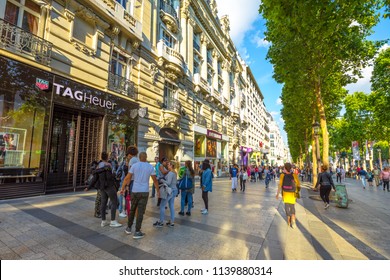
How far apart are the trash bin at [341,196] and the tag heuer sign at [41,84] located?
1238 centimetres

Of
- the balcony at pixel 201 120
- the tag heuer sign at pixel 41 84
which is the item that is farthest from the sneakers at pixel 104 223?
the balcony at pixel 201 120

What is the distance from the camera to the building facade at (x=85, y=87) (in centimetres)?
727

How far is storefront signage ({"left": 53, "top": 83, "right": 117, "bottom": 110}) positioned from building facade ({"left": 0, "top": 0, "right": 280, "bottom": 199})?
4 cm

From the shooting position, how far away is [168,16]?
1559 centimetres

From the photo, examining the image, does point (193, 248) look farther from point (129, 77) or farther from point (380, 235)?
point (129, 77)

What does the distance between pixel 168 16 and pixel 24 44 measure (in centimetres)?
1131

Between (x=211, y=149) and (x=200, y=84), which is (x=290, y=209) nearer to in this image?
(x=200, y=84)

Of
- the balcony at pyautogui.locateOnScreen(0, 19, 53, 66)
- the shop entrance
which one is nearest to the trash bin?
the shop entrance

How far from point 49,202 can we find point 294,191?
7.82 m

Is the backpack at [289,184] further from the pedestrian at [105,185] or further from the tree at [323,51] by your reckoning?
Result: the tree at [323,51]

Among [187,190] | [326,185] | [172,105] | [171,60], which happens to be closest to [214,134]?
[172,105]

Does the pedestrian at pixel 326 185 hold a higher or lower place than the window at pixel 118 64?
lower

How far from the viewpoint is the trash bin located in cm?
779

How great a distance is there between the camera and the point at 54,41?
27.1ft
